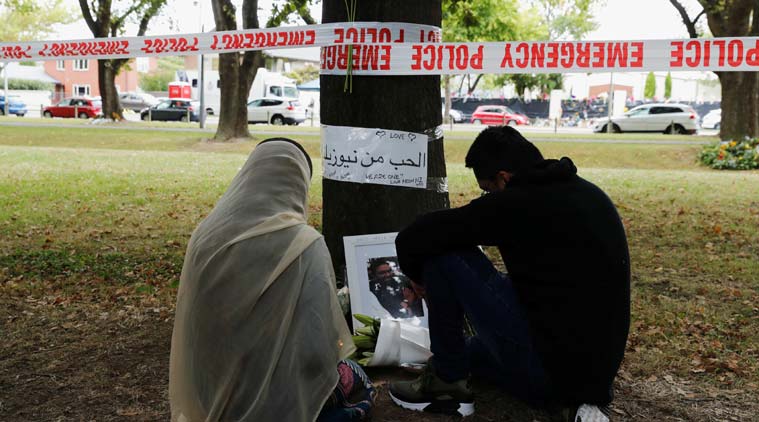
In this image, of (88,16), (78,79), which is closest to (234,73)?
(88,16)

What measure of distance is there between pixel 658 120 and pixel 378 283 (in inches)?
1166

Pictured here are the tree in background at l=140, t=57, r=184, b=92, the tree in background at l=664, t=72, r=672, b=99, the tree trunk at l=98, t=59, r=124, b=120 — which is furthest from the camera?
the tree in background at l=140, t=57, r=184, b=92

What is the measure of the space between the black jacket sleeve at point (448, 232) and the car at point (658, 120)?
29216 millimetres

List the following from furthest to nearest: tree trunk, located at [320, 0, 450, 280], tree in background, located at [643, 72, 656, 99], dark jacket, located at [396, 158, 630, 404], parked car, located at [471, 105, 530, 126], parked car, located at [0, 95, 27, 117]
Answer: tree in background, located at [643, 72, 656, 99] < parked car, located at [0, 95, 27, 117] < parked car, located at [471, 105, 530, 126] < tree trunk, located at [320, 0, 450, 280] < dark jacket, located at [396, 158, 630, 404]

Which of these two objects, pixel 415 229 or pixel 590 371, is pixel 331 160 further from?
pixel 590 371

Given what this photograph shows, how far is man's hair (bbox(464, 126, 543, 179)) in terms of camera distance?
3176 millimetres

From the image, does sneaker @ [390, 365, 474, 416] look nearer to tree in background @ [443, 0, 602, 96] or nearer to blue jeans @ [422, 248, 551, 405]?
blue jeans @ [422, 248, 551, 405]

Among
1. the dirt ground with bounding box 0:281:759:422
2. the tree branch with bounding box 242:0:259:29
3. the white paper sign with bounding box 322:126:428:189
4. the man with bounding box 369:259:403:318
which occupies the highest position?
the tree branch with bounding box 242:0:259:29

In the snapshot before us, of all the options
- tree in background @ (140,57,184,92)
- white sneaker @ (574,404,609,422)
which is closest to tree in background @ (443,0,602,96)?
white sneaker @ (574,404,609,422)

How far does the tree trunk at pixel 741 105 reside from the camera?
19.8 metres

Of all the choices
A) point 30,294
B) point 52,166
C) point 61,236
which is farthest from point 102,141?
point 30,294

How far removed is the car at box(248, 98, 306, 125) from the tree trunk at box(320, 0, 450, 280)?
31313 millimetres

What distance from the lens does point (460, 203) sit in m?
10.5

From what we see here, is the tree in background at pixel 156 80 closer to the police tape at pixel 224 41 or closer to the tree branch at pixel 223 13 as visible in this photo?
the tree branch at pixel 223 13
